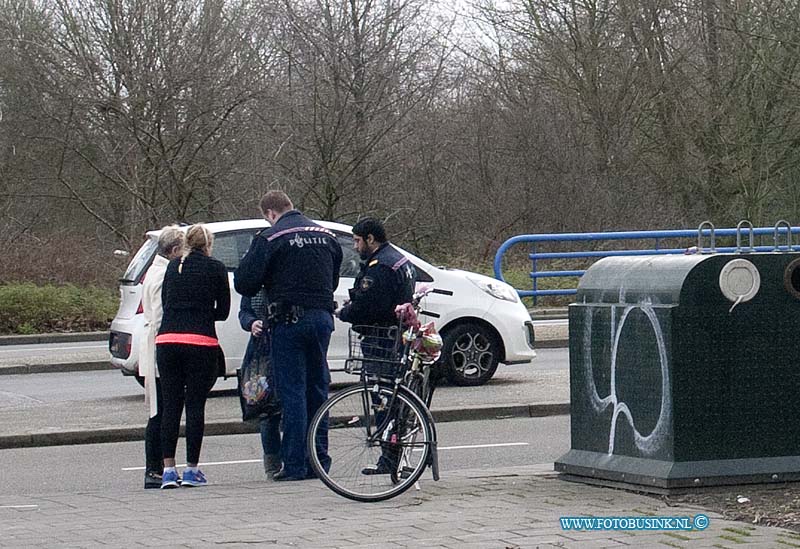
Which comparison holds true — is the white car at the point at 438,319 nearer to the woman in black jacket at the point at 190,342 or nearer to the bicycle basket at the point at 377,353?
the woman in black jacket at the point at 190,342

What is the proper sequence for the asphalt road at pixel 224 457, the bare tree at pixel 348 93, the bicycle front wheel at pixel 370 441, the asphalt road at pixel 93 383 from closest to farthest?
the bicycle front wheel at pixel 370 441
the asphalt road at pixel 224 457
the asphalt road at pixel 93 383
the bare tree at pixel 348 93

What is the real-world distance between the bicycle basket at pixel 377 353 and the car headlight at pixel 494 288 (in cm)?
606

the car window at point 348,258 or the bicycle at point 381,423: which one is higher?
the car window at point 348,258

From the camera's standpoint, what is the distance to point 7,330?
23.0 m

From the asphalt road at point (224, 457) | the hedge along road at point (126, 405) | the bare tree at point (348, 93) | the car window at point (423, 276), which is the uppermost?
the bare tree at point (348, 93)

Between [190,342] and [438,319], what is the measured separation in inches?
212

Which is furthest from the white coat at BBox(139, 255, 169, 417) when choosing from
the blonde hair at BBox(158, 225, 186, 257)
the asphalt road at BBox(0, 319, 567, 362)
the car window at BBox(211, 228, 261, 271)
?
the asphalt road at BBox(0, 319, 567, 362)

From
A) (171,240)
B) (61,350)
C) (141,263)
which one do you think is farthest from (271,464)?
(61,350)

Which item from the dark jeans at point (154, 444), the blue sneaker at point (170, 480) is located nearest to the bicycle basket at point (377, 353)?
the blue sneaker at point (170, 480)

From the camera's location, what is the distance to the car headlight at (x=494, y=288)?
14188mm

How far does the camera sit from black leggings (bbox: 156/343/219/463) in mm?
8883

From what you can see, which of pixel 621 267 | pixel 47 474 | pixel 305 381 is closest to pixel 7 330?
pixel 47 474

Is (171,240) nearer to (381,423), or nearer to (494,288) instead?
(381,423)

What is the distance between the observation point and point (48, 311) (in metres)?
23.3
